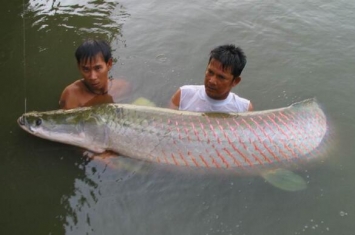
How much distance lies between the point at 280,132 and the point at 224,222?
1106 millimetres

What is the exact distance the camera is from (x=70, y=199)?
142 inches

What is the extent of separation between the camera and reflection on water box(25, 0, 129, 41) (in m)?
6.23

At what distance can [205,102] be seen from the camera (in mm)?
4254

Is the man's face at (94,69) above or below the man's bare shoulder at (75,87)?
above

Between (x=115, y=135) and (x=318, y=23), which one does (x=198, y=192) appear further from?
(x=318, y=23)

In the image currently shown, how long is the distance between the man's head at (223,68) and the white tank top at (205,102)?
239 mm

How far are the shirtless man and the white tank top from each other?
3.04ft

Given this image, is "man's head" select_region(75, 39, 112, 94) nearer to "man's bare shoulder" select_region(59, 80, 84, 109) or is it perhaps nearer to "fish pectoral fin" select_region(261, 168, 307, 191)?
"man's bare shoulder" select_region(59, 80, 84, 109)

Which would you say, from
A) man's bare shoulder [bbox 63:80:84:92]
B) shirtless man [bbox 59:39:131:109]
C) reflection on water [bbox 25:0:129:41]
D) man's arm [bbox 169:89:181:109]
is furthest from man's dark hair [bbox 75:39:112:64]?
reflection on water [bbox 25:0:129:41]

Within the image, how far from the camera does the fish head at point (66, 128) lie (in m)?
3.93

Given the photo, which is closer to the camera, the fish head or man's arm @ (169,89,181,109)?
the fish head

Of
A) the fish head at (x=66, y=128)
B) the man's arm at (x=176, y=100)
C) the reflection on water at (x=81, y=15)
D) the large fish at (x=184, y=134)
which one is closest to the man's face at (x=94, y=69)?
the large fish at (x=184, y=134)

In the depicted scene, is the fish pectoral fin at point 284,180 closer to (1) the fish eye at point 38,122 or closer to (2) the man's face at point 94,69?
(2) the man's face at point 94,69

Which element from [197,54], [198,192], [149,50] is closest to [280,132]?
[198,192]
